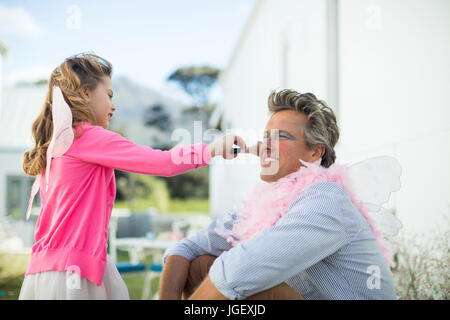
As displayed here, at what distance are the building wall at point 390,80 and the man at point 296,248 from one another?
0.37 metres

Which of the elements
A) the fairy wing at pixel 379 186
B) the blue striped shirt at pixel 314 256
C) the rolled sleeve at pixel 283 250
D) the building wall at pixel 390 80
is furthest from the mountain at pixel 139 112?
the rolled sleeve at pixel 283 250

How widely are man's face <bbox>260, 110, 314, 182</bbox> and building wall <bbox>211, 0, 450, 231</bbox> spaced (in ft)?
1.10

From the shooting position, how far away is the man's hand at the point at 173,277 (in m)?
1.89

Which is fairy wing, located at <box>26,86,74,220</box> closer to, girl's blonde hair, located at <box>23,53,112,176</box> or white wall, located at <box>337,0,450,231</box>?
girl's blonde hair, located at <box>23,53,112,176</box>

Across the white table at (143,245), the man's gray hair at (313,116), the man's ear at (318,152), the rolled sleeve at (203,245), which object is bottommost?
the white table at (143,245)

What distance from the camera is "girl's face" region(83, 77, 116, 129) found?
1.70 meters

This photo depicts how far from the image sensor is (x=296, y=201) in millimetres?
1649

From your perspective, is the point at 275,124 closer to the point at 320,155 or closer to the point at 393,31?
the point at 320,155

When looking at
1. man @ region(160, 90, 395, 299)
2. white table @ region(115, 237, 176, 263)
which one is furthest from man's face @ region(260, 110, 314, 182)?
white table @ region(115, 237, 176, 263)

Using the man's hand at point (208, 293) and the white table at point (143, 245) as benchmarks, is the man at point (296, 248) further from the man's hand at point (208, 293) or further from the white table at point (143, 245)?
the white table at point (143, 245)

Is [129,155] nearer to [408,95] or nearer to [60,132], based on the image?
[60,132]

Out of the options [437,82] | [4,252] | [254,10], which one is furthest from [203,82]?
[437,82]

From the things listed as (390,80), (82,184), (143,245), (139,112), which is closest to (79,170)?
(82,184)
